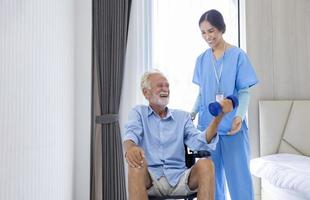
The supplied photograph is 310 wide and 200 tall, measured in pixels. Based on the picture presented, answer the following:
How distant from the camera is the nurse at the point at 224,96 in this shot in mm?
1996

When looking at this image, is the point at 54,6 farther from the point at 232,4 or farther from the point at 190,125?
the point at 232,4

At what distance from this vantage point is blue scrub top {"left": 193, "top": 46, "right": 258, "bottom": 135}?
203cm

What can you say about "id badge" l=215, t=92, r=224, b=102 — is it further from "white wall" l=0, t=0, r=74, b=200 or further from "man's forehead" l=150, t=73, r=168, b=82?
"white wall" l=0, t=0, r=74, b=200

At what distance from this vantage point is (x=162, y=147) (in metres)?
1.89

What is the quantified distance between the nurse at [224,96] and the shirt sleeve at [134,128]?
46 cm

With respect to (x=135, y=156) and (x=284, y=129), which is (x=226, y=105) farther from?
(x=284, y=129)

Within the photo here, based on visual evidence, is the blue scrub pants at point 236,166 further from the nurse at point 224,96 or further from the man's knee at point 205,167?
the man's knee at point 205,167

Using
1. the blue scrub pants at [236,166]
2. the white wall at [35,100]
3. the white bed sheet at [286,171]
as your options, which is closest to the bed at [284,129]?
the white bed sheet at [286,171]

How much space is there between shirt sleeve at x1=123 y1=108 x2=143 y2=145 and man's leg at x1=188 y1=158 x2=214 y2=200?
0.38 metres

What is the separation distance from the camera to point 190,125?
6.35 feet

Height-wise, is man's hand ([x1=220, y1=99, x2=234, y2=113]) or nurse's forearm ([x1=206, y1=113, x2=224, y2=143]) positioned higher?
man's hand ([x1=220, y1=99, x2=234, y2=113])

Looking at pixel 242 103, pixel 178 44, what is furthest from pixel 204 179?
pixel 178 44

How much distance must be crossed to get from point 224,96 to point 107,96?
0.98 metres

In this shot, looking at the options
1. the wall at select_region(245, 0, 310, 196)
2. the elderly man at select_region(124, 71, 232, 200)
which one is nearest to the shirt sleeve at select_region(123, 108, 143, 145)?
the elderly man at select_region(124, 71, 232, 200)
